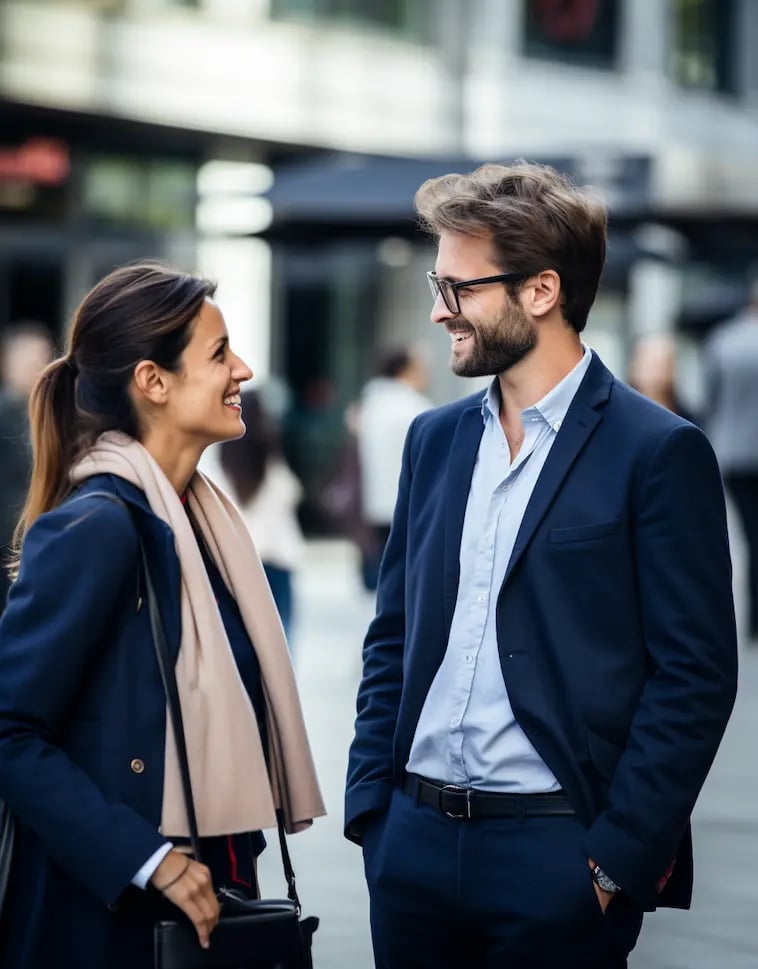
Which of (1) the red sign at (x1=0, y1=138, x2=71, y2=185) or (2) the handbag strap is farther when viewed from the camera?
(1) the red sign at (x1=0, y1=138, x2=71, y2=185)

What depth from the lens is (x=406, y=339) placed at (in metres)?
20.2

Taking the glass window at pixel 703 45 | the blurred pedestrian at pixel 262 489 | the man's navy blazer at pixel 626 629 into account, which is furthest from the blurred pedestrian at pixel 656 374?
the glass window at pixel 703 45

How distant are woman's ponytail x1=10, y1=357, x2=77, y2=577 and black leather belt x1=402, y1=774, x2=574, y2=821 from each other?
877 mm

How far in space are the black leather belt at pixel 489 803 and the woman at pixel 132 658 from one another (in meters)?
0.28

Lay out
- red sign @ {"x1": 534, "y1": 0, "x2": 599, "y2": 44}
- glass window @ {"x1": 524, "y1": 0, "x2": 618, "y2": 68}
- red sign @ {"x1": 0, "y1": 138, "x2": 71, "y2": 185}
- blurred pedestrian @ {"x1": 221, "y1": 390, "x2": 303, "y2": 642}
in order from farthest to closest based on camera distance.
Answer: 1. red sign @ {"x1": 534, "y1": 0, "x2": 599, "y2": 44}
2. glass window @ {"x1": 524, "y1": 0, "x2": 618, "y2": 68}
3. red sign @ {"x1": 0, "y1": 138, "x2": 71, "y2": 185}
4. blurred pedestrian @ {"x1": 221, "y1": 390, "x2": 303, "y2": 642}

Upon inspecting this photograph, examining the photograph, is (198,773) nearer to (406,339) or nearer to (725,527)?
(725,527)

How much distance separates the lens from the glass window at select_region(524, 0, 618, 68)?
72.2ft

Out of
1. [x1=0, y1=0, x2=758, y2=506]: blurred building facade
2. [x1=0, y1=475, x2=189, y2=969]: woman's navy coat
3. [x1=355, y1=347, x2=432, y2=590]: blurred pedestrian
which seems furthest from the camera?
[x1=0, y1=0, x2=758, y2=506]: blurred building facade

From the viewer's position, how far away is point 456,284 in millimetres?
3271

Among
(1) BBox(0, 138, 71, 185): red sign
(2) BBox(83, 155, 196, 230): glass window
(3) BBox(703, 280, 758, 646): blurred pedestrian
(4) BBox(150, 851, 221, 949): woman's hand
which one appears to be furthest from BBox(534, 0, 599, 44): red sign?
(4) BBox(150, 851, 221, 949): woman's hand

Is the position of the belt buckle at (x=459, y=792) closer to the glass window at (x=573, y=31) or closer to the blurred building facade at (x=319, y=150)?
the blurred building facade at (x=319, y=150)

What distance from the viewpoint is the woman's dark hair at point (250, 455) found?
8.84 metres

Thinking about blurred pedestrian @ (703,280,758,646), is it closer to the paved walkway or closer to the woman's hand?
the paved walkway

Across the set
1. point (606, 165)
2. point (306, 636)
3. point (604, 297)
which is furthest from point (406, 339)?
point (306, 636)
